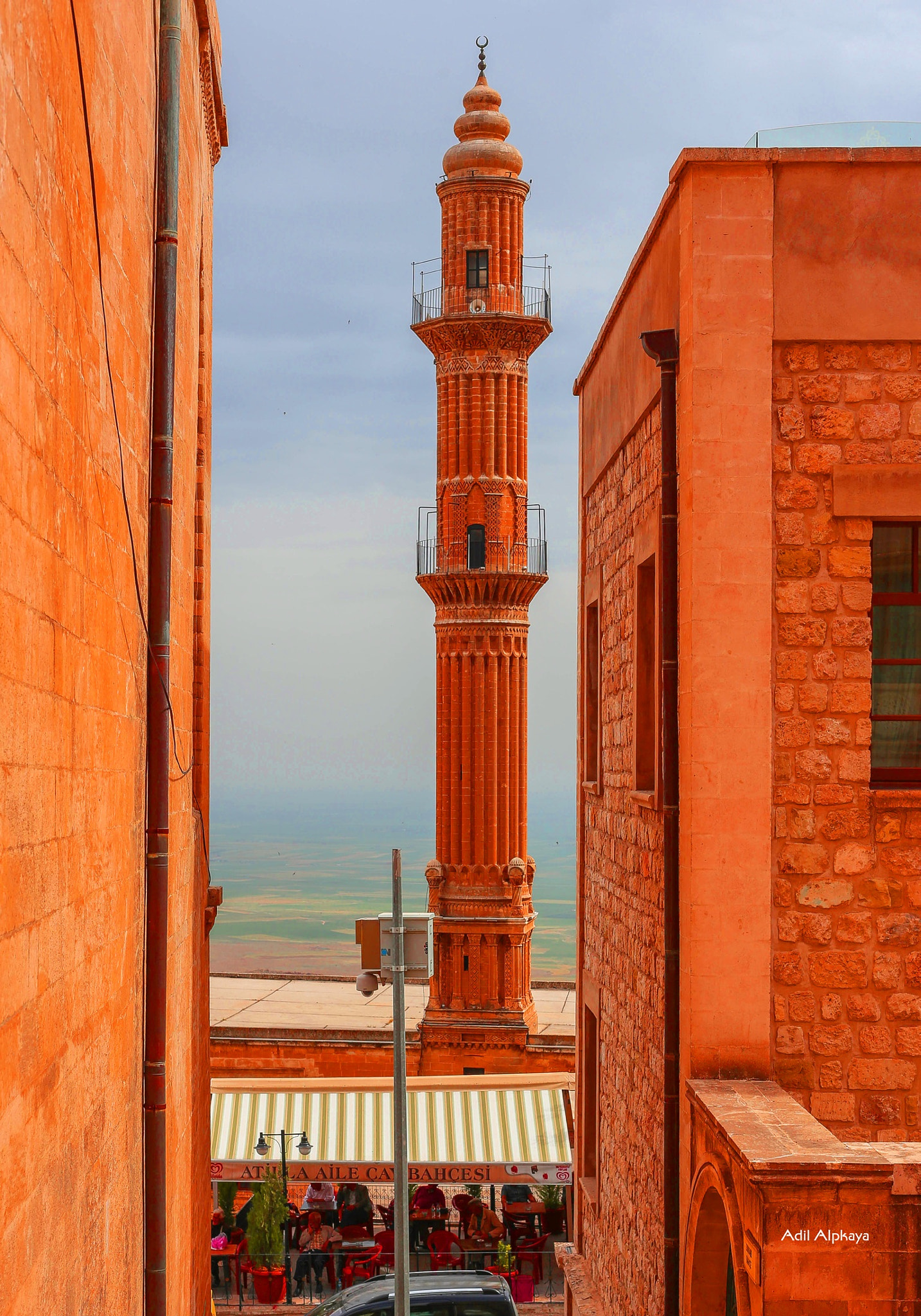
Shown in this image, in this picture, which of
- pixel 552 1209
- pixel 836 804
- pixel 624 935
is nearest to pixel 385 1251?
pixel 552 1209

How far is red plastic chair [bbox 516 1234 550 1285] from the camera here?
15789 mm

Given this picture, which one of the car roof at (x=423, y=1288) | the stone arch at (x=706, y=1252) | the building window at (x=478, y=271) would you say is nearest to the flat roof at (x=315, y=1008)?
the building window at (x=478, y=271)

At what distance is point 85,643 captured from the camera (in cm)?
482

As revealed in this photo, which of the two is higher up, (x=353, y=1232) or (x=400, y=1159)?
(x=400, y=1159)

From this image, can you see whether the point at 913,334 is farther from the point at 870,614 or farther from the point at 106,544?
the point at 106,544

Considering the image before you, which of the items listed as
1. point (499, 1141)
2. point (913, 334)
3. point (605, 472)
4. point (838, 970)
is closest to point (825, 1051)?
point (838, 970)

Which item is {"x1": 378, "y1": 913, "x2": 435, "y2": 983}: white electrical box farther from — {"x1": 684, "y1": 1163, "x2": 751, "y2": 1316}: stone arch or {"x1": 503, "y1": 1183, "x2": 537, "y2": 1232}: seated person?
{"x1": 503, "y1": 1183, "x2": 537, "y2": 1232}: seated person

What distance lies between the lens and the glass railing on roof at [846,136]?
7312 millimetres

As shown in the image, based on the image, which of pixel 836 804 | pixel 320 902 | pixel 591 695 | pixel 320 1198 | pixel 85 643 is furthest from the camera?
pixel 320 902

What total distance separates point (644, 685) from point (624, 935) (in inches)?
68.7

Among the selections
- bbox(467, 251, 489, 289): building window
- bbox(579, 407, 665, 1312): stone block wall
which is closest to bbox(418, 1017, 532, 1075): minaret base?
bbox(467, 251, 489, 289): building window

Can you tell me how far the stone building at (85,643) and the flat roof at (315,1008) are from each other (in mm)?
25393

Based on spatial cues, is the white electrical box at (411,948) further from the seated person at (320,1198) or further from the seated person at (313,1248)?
the seated person at (320,1198)

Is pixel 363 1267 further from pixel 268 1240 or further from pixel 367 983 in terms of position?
pixel 367 983
